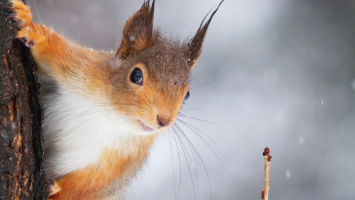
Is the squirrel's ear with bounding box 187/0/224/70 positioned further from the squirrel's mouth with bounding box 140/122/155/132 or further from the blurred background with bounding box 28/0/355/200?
the blurred background with bounding box 28/0/355/200

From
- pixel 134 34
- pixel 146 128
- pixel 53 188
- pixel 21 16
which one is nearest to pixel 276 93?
pixel 134 34

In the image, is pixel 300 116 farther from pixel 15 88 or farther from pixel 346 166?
pixel 15 88

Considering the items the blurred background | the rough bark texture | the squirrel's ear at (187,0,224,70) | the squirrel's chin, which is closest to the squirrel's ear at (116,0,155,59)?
the squirrel's ear at (187,0,224,70)

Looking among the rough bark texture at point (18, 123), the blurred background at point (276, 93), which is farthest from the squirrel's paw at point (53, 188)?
the blurred background at point (276, 93)

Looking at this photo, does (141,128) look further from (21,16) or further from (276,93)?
(276,93)

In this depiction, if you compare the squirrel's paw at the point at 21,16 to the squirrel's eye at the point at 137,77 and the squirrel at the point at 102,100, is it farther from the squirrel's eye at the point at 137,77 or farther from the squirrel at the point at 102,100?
the squirrel's eye at the point at 137,77

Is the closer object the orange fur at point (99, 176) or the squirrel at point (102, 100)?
the squirrel at point (102, 100)

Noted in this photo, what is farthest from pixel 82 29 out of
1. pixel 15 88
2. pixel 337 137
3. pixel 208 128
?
pixel 337 137
